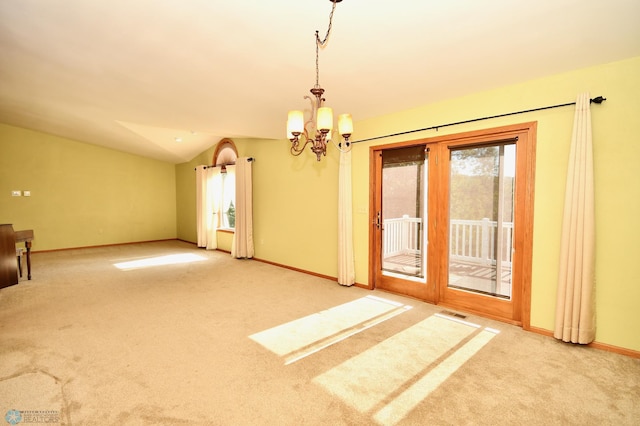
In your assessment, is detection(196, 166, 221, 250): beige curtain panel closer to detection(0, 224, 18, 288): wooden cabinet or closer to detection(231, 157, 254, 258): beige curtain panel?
detection(231, 157, 254, 258): beige curtain panel

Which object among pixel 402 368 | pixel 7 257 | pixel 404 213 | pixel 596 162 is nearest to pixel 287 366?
pixel 402 368

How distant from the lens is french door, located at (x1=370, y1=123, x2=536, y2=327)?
314 centimetres

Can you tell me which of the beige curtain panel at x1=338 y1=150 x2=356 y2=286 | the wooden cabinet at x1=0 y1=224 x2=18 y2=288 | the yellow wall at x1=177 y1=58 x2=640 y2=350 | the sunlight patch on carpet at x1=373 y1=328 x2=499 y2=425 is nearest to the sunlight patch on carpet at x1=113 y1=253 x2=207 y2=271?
the wooden cabinet at x1=0 y1=224 x2=18 y2=288

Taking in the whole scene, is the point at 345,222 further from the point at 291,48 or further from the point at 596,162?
the point at 596,162

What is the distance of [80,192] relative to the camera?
789 centimetres

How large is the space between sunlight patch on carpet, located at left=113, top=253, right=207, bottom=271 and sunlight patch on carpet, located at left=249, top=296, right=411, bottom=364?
13.1 ft

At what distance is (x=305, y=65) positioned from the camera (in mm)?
2734

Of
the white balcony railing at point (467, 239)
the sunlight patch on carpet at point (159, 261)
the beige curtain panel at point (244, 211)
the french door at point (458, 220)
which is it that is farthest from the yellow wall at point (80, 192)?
the white balcony railing at point (467, 239)

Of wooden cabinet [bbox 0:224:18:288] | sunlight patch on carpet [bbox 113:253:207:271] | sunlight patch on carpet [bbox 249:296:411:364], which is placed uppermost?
wooden cabinet [bbox 0:224:18:288]

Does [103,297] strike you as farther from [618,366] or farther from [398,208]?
[618,366]

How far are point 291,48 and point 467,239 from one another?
282cm

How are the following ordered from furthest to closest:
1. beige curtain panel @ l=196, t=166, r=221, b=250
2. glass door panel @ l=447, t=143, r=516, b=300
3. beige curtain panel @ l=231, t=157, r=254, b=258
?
1. beige curtain panel @ l=196, t=166, r=221, b=250
2. beige curtain panel @ l=231, t=157, r=254, b=258
3. glass door panel @ l=447, t=143, r=516, b=300

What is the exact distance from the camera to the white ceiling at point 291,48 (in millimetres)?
1979

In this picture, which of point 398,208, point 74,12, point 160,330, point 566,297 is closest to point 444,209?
point 398,208
